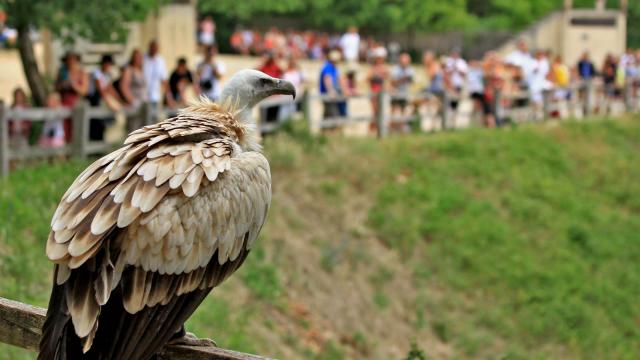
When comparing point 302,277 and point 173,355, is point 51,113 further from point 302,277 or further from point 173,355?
point 173,355

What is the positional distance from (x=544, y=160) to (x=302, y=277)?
8439mm

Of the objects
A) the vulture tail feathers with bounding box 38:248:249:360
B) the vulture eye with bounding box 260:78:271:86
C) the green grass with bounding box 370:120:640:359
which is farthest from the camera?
the green grass with bounding box 370:120:640:359

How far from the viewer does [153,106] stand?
1630 centimetres

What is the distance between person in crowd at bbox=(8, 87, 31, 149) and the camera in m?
15.2

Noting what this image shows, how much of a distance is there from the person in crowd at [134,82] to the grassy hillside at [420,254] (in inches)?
85.6

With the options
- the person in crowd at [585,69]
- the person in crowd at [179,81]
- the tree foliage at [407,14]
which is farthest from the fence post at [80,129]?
the tree foliage at [407,14]

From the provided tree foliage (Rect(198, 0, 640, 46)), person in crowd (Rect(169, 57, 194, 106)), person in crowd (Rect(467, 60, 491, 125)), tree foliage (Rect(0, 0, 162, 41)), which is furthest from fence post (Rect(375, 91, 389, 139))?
tree foliage (Rect(198, 0, 640, 46))

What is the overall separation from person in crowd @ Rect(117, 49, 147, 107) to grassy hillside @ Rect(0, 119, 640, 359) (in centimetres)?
218

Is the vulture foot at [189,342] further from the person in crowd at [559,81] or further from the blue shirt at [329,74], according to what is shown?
the person in crowd at [559,81]

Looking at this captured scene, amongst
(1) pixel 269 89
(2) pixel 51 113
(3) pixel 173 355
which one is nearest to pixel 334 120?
(2) pixel 51 113

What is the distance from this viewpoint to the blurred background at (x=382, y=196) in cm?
1473

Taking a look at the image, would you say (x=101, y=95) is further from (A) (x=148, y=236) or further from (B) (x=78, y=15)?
(A) (x=148, y=236)

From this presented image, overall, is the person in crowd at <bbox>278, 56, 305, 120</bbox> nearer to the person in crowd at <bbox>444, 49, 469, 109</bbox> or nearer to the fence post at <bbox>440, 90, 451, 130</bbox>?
the fence post at <bbox>440, 90, 451, 130</bbox>

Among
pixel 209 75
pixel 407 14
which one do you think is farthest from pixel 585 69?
pixel 407 14
